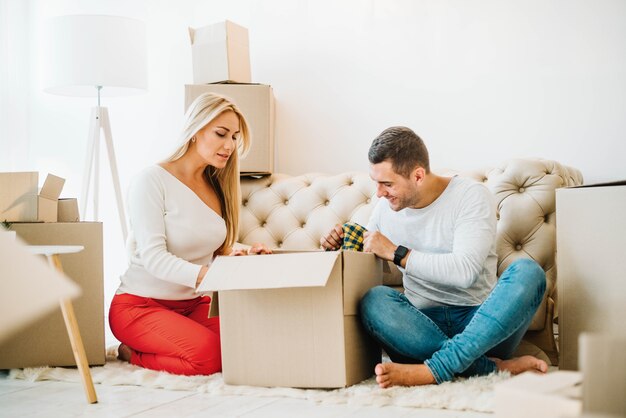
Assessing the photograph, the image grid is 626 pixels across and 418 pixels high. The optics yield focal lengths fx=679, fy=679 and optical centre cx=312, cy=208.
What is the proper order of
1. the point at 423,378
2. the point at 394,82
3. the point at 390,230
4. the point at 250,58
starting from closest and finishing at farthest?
the point at 423,378 < the point at 390,230 < the point at 394,82 < the point at 250,58

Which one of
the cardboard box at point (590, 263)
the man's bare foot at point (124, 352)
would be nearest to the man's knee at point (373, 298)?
the cardboard box at point (590, 263)

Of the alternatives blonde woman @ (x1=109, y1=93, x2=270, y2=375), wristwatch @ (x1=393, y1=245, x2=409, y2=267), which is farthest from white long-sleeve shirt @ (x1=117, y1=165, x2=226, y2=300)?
wristwatch @ (x1=393, y1=245, x2=409, y2=267)

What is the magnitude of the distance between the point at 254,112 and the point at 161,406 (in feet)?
4.52

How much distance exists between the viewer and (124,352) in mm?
2188

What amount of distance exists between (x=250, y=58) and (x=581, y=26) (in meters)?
1.37

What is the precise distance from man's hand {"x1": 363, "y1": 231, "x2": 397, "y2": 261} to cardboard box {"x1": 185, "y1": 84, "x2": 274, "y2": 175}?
915mm

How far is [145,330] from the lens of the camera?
203 cm

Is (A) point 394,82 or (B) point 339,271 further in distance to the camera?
(A) point 394,82

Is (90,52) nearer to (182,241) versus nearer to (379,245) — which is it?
(182,241)

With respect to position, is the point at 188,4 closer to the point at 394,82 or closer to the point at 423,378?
the point at 394,82

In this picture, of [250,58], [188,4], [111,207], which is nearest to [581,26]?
[250,58]

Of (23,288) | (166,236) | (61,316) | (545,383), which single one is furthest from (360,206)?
(23,288)

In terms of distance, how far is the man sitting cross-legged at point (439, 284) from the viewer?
5.45 feet

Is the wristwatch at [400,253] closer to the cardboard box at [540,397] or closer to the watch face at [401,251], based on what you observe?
the watch face at [401,251]
